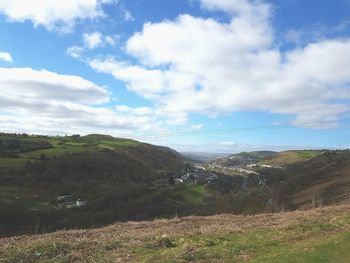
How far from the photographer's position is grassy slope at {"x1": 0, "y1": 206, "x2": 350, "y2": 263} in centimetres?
1359

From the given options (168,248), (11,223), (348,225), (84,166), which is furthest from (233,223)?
(84,166)

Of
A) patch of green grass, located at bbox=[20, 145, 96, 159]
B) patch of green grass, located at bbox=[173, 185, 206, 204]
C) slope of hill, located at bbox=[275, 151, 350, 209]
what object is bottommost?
patch of green grass, located at bbox=[173, 185, 206, 204]

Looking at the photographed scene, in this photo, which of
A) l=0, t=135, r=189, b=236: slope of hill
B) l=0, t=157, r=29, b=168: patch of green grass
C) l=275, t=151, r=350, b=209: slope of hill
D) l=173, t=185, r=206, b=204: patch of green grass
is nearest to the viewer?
l=275, t=151, r=350, b=209: slope of hill

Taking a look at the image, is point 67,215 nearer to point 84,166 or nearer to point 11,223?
point 11,223

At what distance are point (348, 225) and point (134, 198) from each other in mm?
74888

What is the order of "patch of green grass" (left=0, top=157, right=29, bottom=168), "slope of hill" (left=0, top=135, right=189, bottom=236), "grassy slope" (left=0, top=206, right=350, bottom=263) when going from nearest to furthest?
1. "grassy slope" (left=0, top=206, right=350, bottom=263)
2. "slope of hill" (left=0, top=135, right=189, bottom=236)
3. "patch of green grass" (left=0, top=157, right=29, bottom=168)

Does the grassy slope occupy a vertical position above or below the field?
below

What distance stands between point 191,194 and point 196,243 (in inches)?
3363

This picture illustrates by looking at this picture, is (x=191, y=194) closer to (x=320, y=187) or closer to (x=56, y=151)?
(x=320, y=187)

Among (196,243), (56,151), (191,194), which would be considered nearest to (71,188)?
(56,151)

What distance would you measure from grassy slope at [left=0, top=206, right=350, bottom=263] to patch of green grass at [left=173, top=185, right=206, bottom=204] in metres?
68.3

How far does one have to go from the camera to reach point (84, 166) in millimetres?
123250

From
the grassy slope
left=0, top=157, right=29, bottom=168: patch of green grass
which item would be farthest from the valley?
the grassy slope

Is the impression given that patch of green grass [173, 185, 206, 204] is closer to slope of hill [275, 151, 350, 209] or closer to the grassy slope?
slope of hill [275, 151, 350, 209]
